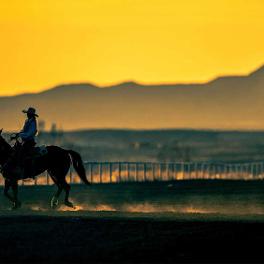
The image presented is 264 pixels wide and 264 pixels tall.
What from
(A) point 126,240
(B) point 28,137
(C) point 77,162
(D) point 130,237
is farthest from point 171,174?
(A) point 126,240

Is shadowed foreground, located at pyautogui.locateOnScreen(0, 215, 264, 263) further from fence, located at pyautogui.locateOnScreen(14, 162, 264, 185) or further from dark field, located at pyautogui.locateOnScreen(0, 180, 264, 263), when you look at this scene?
fence, located at pyautogui.locateOnScreen(14, 162, 264, 185)

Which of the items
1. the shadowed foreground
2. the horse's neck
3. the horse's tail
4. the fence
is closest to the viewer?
the shadowed foreground

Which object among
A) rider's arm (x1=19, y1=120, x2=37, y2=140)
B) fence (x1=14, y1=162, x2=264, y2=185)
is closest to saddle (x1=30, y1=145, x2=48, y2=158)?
rider's arm (x1=19, y1=120, x2=37, y2=140)

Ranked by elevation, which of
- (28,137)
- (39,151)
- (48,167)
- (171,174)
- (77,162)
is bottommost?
(171,174)

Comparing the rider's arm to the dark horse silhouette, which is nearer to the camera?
the rider's arm

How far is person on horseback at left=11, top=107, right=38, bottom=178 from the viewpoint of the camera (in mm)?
53156

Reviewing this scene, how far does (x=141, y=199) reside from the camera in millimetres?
68688

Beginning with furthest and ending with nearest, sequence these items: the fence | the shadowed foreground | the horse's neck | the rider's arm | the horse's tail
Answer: the fence, the horse's tail, the horse's neck, the rider's arm, the shadowed foreground

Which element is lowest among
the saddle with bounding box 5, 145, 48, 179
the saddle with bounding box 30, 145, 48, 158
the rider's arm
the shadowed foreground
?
the shadowed foreground

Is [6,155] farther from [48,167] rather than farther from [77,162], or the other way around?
[77,162]

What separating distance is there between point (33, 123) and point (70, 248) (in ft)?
34.6

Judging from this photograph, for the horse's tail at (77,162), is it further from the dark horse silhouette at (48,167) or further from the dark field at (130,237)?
the dark field at (130,237)

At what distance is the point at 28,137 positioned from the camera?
5366cm

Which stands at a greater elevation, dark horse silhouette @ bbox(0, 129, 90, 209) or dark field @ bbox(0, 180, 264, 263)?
dark horse silhouette @ bbox(0, 129, 90, 209)
